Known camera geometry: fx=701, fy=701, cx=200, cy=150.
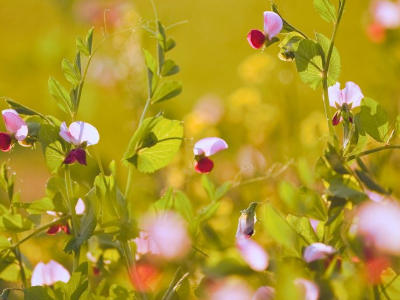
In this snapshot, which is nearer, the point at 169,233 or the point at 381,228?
the point at 381,228

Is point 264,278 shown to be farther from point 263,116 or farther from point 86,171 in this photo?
point 263,116

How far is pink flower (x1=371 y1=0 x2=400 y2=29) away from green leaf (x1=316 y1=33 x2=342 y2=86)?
719 millimetres

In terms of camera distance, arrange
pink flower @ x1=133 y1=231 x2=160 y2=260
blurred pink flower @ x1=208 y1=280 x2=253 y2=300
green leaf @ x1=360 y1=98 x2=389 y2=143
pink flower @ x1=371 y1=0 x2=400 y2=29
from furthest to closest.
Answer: pink flower @ x1=371 y1=0 x2=400 y2=29
pink flower @ x1=133 y1=231 x2=160 y2=260
green leaf @ x1=360 y1=98 x2=389 y2=143
blurred pink flower @ x1=208 y1=280 x2=253 y2=300

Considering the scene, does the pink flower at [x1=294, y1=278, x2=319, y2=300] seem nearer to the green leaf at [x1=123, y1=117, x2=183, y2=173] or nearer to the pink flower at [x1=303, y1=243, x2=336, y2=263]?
the pink flower at [x1=303, y1=243, x2=336, y2=263]

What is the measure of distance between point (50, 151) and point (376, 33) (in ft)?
2.77

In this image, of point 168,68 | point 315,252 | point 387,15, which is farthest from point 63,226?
point 387,15

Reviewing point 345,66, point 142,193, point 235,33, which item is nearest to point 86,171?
point 142,193

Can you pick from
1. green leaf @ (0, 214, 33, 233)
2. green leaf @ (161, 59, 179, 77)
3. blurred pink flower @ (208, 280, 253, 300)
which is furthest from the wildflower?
blurred pink flower @ (208, 280, 253, 300)

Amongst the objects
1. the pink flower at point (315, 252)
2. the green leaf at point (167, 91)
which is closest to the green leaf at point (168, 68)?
the green leaf at point (167, 91)

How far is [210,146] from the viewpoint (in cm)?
55

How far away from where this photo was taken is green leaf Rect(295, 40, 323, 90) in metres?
0.48

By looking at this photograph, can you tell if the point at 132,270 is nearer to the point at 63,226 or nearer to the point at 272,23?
the point at 63,226

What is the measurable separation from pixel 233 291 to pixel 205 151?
23 centimetres

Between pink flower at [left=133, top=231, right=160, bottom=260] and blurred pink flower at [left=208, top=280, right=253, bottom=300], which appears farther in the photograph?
pink flower at [left=133, top=231, right=160, bottom=260]
